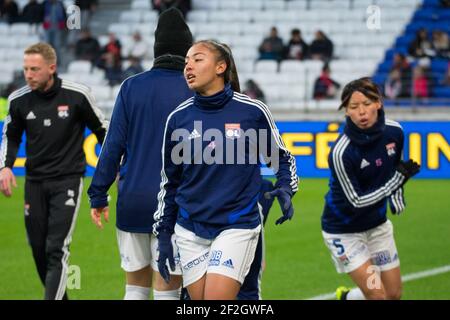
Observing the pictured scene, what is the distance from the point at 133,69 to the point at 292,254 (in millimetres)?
11982

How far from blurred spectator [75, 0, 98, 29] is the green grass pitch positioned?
11.3 metres

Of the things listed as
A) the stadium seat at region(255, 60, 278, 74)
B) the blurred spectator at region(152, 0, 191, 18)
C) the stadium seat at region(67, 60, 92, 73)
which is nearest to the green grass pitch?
the stadium seat at region(255, 60, 278, 74)

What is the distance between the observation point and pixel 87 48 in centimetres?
2672

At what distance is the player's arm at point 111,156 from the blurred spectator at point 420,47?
17343 mm

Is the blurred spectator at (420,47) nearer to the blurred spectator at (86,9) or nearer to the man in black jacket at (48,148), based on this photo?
the blurred spectator at (86,9)

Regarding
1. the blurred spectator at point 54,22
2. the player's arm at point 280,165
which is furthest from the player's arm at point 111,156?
the blurred spectator at point 54,22

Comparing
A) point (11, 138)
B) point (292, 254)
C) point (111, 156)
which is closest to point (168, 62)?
point (111, 156)

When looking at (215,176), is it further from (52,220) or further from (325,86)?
(325,86)

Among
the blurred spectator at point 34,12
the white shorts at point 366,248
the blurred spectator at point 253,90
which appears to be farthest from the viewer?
the blurred spectator at point 34,12

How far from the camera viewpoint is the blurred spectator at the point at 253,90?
2288 centimetres

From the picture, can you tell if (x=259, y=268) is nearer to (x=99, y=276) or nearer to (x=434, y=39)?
(x=99, y=276)

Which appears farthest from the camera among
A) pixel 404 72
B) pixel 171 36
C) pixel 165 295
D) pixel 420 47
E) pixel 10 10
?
pixel 10 10

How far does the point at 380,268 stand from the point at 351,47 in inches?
688
